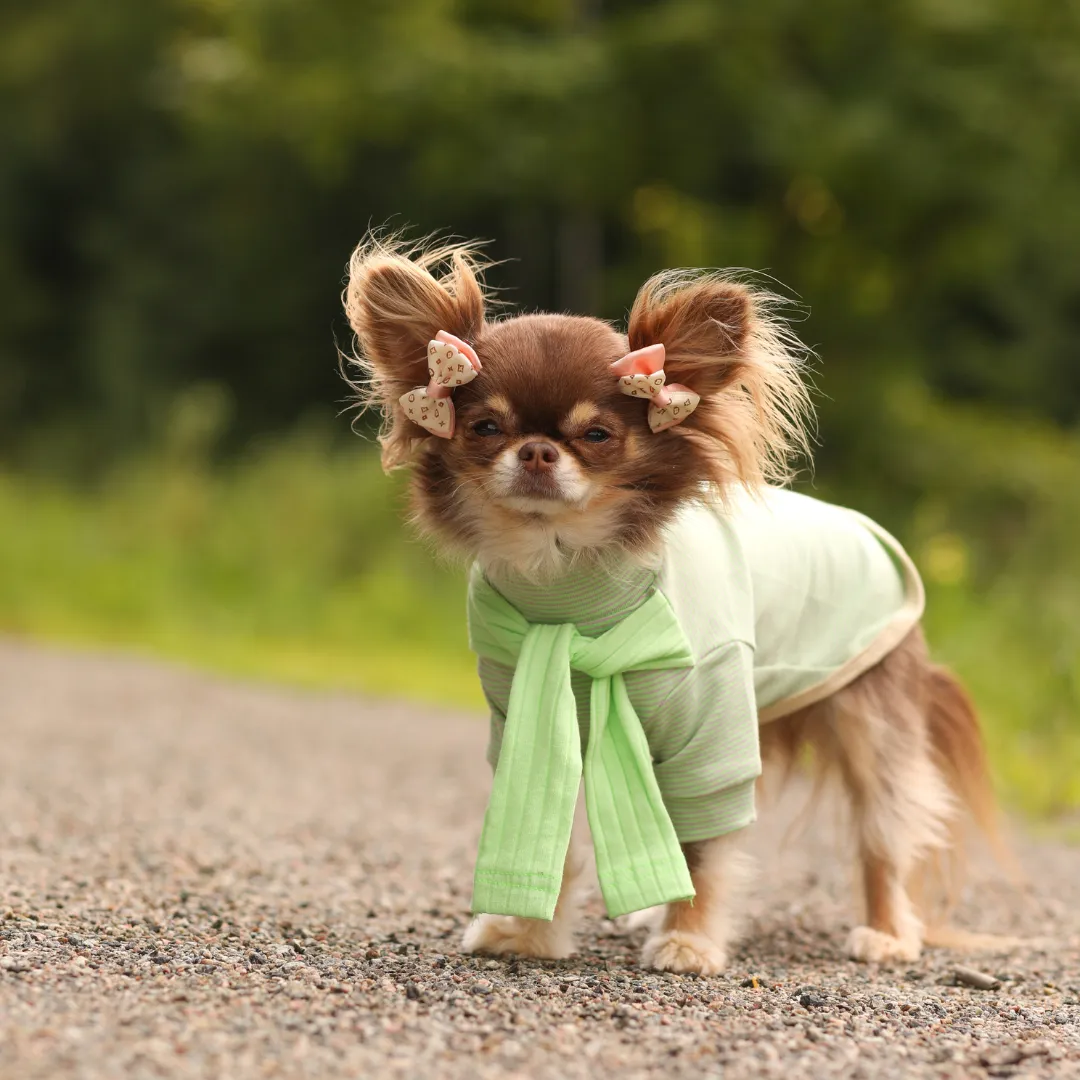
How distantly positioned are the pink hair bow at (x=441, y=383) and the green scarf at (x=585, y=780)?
22.5 inches

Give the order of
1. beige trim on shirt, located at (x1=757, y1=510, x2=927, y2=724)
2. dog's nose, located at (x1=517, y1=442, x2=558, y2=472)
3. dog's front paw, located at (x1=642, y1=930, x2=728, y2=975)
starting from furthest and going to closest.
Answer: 1. beige trim on shirt, located at (x1=757, y1=510, x2=927, y2=724)
2. dog's front paw, located at (x1=642, y1=930, x2=728, y2=975)
3. dog's nose, located at (x1=517, y1=442, x2=558, y2=472)

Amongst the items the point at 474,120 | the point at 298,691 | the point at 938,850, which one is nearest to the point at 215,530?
the point at 298,691

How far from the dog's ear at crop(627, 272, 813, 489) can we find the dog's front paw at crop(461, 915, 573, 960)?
4.14 ft

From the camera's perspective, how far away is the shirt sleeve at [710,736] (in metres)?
3.89

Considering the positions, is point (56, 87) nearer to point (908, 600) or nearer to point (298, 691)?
point (298, 691)

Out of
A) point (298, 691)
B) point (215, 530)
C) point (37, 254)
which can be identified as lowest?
point (298, 691)

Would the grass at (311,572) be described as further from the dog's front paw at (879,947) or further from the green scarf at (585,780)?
the green scarf at (585,780)

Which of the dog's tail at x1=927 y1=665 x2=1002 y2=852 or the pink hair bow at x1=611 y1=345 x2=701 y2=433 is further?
the dog's tail at x1=927 y1=665 x2=1002 y2=852

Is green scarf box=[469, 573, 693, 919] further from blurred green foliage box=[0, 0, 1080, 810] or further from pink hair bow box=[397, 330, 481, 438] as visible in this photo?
blurred green foliage box=[0, 0, 1080, 810]

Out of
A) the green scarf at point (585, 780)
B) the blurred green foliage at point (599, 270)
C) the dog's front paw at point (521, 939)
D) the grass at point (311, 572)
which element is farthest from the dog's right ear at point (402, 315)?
the grass at point (311, 572)

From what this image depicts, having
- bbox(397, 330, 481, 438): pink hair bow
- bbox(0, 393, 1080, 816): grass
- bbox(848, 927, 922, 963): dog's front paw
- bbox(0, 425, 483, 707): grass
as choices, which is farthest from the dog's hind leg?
bbox(0, 425, 483, 707): grass

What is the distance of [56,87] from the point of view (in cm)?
2436

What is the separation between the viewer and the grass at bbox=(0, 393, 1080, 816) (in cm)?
962

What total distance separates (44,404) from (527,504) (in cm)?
2257
